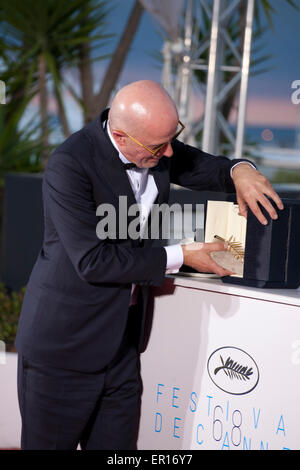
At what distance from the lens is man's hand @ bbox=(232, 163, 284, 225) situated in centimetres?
153

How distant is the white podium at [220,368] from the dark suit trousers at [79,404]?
112 mm

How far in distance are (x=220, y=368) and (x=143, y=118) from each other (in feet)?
2.45

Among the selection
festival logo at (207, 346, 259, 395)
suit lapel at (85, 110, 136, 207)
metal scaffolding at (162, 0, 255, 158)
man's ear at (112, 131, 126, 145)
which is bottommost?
festival logo at (207, 346, 259, 395)

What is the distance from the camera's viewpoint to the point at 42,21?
18.9 feet

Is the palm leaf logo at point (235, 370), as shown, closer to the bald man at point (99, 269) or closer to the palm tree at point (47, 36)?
the bald man at point (99, 269)

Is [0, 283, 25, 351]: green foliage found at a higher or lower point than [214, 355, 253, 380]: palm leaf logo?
lower

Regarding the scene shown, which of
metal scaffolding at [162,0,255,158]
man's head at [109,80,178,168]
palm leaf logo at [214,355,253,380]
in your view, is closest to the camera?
man's head at [109,80,178,168]

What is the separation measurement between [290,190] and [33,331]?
4529 mm

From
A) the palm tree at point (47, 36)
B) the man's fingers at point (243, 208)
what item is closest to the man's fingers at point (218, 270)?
the man's fingers at point (243, 208)

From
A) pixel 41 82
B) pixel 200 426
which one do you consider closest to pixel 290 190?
pixel 41 82

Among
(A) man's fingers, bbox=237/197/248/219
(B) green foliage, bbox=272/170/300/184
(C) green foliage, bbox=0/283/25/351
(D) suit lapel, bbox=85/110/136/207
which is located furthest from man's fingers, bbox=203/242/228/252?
(B) green foliage, bbox=272/170/300/184

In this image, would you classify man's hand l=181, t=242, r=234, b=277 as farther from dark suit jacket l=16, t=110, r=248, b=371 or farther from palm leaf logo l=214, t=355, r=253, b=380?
palm leaf logo l=214, t=355, r=253, b=380

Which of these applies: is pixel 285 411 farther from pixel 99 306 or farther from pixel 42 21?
pixel 42 21

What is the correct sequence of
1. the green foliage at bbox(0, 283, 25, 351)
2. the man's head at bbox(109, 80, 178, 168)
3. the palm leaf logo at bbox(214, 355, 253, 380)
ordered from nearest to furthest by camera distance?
the man's head at bbox(109, 80, 178, 168), the palm leaf logo at bbox(214, 355, 253, 380), the green foliage at bbox(0, 283, 25, 351)
